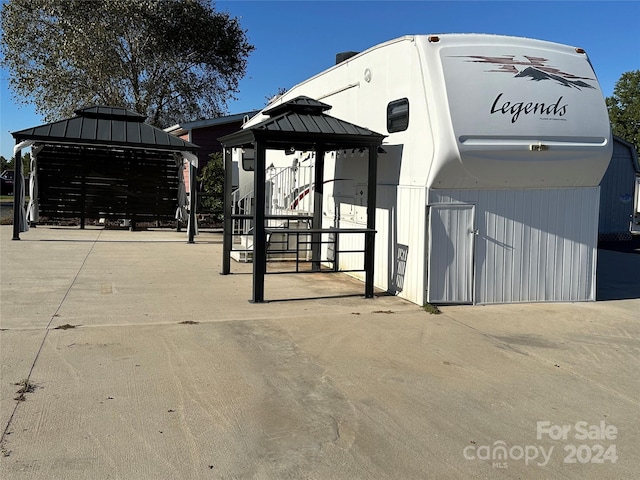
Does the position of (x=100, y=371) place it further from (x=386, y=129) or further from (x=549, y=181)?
(x=549, y=181)

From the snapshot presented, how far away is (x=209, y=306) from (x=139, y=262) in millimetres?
4105

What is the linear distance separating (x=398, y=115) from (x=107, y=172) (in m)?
10.1

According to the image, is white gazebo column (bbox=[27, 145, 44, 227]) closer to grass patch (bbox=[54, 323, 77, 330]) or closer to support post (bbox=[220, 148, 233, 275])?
support post (bbox=[220, 148, 233, 275])


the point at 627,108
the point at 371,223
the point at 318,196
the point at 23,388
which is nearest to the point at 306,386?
the point at 23,388

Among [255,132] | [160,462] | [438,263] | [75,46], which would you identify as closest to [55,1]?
[75,46]

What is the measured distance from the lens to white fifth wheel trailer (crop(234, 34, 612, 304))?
7926 mm

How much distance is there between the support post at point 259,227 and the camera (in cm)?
788

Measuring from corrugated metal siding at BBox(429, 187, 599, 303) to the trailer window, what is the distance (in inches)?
47.8

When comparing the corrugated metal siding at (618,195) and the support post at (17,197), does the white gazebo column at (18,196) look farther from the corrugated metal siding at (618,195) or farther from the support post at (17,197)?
the corrugated metal siding at (618,195)

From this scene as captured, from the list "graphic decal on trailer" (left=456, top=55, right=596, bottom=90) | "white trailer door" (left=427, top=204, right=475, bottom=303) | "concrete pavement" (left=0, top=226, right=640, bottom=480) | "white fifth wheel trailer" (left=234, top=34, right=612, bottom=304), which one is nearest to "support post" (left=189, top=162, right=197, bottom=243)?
"concrete pavement" (left=0, top=226, right=640, bottom=480)

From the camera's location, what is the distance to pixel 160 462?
3.59 m

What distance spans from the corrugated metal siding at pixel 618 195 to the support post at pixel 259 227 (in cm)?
1415

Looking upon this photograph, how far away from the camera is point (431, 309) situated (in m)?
7.87
